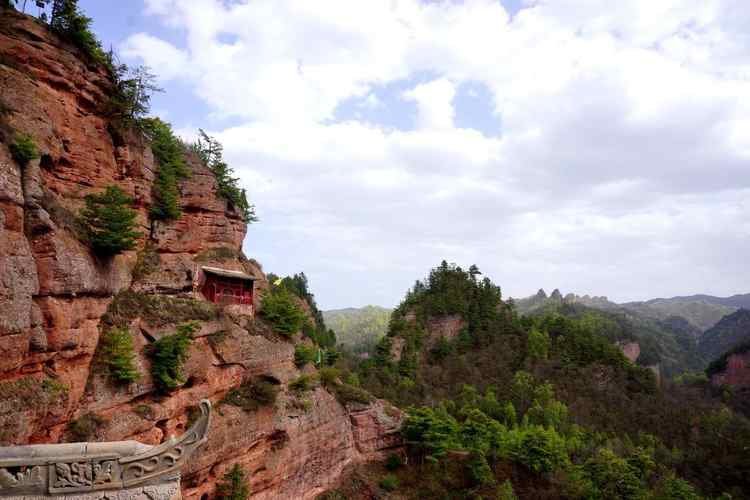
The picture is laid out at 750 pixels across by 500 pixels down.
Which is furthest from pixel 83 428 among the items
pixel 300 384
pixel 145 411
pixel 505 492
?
pixel 505 492

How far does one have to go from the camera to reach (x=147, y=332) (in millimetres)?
17312

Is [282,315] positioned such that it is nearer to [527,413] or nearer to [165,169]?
[165,169]

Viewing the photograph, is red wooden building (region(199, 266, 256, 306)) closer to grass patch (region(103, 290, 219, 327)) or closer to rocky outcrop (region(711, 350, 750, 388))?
grass patch (region(103, 290, 219, 327))

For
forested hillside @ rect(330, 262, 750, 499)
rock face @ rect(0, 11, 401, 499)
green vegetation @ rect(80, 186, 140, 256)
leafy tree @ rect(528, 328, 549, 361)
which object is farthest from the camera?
leafy tree @ rect(528, 328, 549, 361)

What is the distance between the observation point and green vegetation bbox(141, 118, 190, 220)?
21156 mm

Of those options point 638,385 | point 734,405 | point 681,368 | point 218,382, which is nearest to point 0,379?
A: point 218,382

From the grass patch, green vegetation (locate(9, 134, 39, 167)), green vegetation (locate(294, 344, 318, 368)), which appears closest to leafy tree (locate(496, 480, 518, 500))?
green vegetation (locate(294, 344, 318, 368))

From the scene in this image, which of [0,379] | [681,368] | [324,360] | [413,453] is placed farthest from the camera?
[681,368]

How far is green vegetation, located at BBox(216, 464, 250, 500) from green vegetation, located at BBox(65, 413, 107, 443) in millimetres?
5731

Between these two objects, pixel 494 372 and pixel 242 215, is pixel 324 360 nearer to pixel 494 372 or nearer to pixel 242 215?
pixel 242 215

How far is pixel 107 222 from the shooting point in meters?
15.8

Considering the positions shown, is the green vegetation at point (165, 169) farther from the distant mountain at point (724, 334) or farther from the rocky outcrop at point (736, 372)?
the distant mountain at point (724, 334)

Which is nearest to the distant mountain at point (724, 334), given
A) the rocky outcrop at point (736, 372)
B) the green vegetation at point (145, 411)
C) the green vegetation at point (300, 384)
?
the rocky outcrop at point (736, 372)

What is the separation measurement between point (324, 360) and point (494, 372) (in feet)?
79.2
